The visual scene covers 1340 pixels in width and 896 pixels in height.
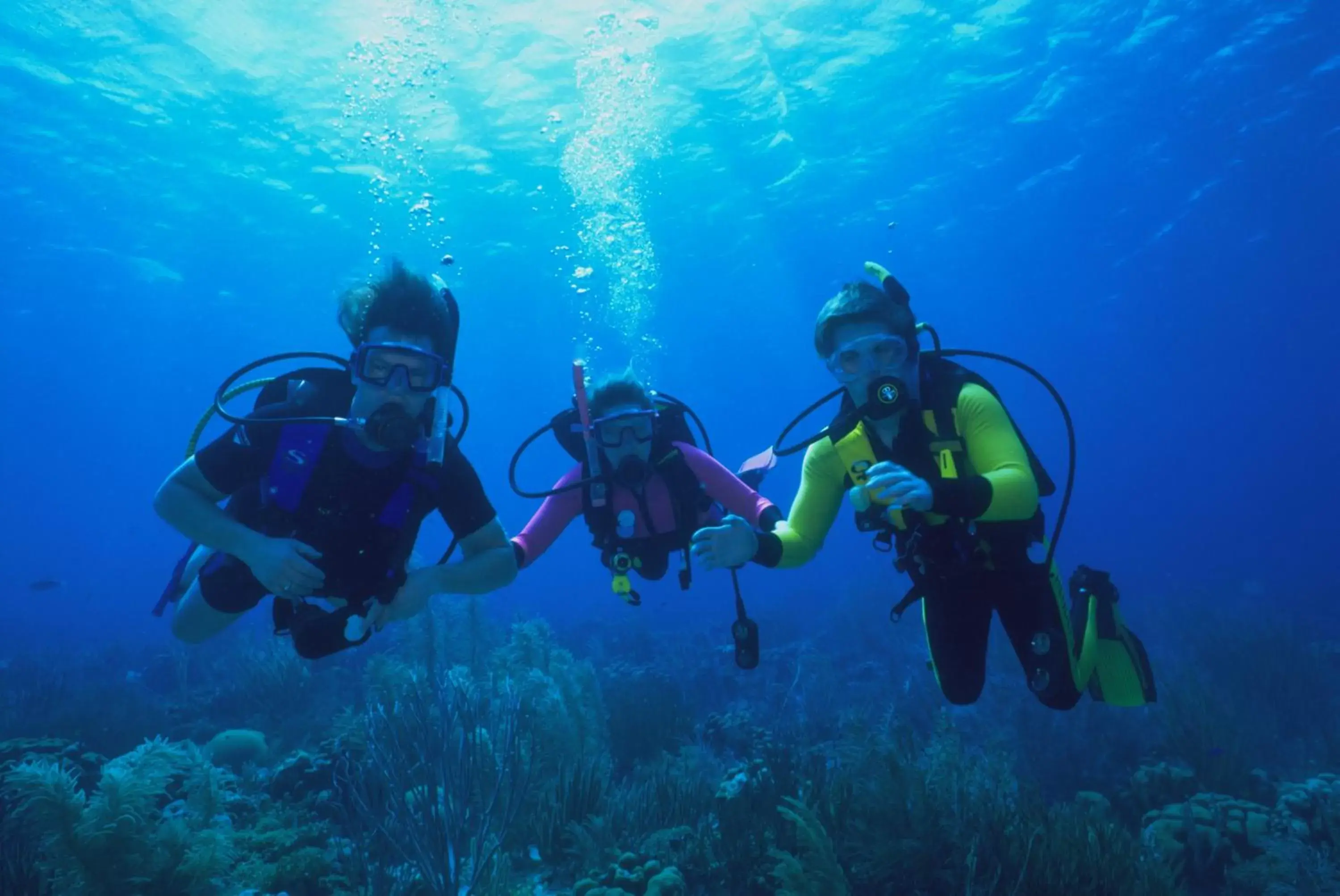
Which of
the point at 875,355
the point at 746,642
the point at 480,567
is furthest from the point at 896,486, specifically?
the point at 480,567

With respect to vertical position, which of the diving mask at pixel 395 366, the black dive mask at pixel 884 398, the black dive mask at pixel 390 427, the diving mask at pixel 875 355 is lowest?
the black dive mask at pixel 390 427

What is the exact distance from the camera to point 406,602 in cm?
344

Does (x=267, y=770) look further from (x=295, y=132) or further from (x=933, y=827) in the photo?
(x=295, y=132)

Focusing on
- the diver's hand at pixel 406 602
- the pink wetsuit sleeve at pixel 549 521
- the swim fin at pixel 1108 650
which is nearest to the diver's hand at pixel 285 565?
the diver's hand at pixel 406 602

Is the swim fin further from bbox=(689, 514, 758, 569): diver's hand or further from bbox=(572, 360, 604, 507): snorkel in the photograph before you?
bbox=(572, 360, 604, 507): snorkel

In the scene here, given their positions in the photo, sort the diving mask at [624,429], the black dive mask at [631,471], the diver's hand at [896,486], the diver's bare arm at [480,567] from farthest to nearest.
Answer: the diving mask at [624,429] → the black dive mask at [631,471] → the diver's bare arm at [480,567] → the diver's hand at [896,486]

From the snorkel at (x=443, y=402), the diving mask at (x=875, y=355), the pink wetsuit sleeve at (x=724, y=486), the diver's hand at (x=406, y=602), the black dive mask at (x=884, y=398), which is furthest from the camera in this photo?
the pink wetsuit sleeve at (x=724, y=486)

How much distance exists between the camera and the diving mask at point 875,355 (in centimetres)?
405

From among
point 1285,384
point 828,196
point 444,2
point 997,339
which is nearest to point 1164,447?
point 1285,384

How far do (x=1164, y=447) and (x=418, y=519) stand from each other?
455 ft

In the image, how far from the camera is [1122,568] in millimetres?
37031

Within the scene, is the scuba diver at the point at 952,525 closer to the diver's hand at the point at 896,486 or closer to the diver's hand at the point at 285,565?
the diver's hand at the point at 896,486

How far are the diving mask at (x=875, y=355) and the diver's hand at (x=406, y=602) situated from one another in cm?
259

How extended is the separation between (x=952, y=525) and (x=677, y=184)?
76.1 ft
